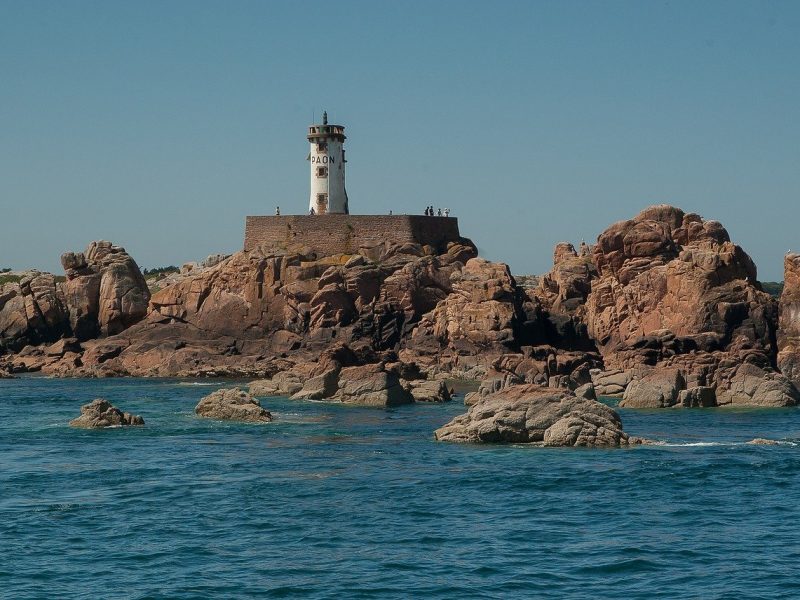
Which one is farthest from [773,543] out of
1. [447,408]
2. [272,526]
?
[447,408]

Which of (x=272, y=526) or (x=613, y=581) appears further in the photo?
(x=272, y=526)

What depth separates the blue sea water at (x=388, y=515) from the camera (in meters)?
34.5

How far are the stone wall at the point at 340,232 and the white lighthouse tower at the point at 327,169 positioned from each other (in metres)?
9.42

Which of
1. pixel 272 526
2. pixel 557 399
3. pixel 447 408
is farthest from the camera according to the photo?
pixel 447 408

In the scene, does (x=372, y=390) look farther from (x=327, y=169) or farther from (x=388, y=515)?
(x=327, y=169)

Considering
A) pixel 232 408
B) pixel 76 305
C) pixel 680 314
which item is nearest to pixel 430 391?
pixel 232 408

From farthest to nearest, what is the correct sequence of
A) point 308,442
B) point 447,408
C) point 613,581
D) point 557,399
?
point 447,408
point 308,442
point 557,399
point 613,581

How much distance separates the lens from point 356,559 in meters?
36.9

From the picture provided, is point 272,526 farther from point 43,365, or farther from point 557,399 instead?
point 43,365

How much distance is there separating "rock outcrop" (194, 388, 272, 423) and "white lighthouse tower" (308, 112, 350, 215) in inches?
2281

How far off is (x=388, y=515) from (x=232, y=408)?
28.4 meters

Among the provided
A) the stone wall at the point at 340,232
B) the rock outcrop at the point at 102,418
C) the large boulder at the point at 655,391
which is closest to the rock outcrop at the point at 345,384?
the large boulder at the point at 655,391

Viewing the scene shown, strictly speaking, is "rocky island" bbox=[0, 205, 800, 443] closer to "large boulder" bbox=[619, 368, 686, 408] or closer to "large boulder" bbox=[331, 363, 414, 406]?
"large boulder" bbox=[331, 363, 414, 406]

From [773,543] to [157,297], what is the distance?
272 feet
